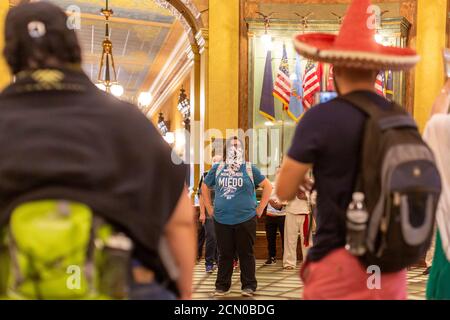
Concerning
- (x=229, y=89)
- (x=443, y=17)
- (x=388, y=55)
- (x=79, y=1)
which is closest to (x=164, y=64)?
(x=79, y=1)

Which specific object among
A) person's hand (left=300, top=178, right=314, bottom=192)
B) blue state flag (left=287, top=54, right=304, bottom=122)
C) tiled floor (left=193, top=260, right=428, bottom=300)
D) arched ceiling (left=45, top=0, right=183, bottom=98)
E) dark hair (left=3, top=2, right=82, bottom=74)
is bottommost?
tiled floor (left=193, top=260, right=428, bottom=300)

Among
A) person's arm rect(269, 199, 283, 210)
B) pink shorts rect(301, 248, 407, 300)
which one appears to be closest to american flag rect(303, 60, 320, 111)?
person's arm rect(269, 199, 283, 210)

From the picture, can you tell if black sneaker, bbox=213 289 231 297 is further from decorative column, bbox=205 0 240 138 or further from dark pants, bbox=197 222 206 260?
decorative column, bbox=205 0 240 138

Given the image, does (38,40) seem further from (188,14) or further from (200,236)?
(188,14)

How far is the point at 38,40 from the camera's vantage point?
1.47m

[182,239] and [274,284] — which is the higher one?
[182,239]

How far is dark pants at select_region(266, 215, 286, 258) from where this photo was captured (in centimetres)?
893

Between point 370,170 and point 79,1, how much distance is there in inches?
452

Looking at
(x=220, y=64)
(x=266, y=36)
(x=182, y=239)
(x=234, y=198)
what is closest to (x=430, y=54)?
(x=266, y=36)

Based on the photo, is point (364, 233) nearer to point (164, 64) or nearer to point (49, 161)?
point (49, 161)

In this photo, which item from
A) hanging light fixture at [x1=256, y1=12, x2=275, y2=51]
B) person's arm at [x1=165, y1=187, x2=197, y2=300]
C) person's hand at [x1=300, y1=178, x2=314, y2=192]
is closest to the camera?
person's arm at [x1=165, y1=187, x2=197, y2=300]

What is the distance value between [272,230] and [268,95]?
8.65ft

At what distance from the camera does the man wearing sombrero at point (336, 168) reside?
1905 millimetres

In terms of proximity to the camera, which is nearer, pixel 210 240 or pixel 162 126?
pixel 210 240
